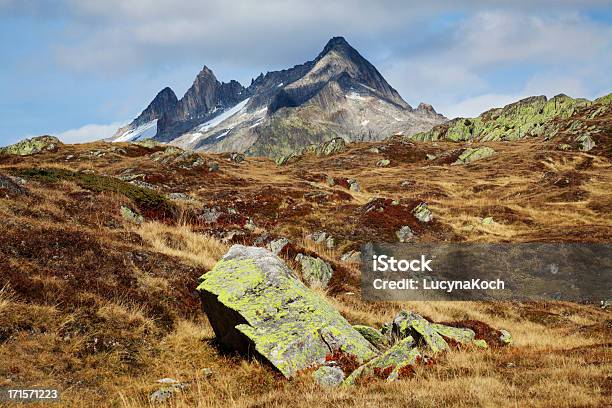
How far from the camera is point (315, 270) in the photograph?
23.5 metres

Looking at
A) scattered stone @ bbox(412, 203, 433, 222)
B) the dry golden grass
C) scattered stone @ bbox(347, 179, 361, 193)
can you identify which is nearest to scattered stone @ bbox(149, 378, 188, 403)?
the dry golden grass

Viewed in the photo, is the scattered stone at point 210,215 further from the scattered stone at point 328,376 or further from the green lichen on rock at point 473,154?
the green lichen on rock at point 473,154

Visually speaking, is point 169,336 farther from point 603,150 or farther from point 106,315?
point 603,150

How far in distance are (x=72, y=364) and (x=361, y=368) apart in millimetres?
6416

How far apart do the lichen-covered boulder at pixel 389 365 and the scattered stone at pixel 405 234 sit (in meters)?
34.0

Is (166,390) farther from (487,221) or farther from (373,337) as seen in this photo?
(487,221)

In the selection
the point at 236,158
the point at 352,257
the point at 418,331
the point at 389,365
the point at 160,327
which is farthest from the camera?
the point at 236,158

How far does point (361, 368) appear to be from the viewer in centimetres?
959

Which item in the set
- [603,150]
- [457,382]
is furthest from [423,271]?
[603,150]

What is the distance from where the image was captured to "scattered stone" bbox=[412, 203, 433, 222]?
4828 cm

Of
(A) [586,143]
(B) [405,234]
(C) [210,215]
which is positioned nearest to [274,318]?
(C) [210,215]

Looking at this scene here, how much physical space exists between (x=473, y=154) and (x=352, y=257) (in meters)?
88.7

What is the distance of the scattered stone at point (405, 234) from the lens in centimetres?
4396

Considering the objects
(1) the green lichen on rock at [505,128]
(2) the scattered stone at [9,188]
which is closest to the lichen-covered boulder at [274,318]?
(2) the scattered stone at [9,188]
